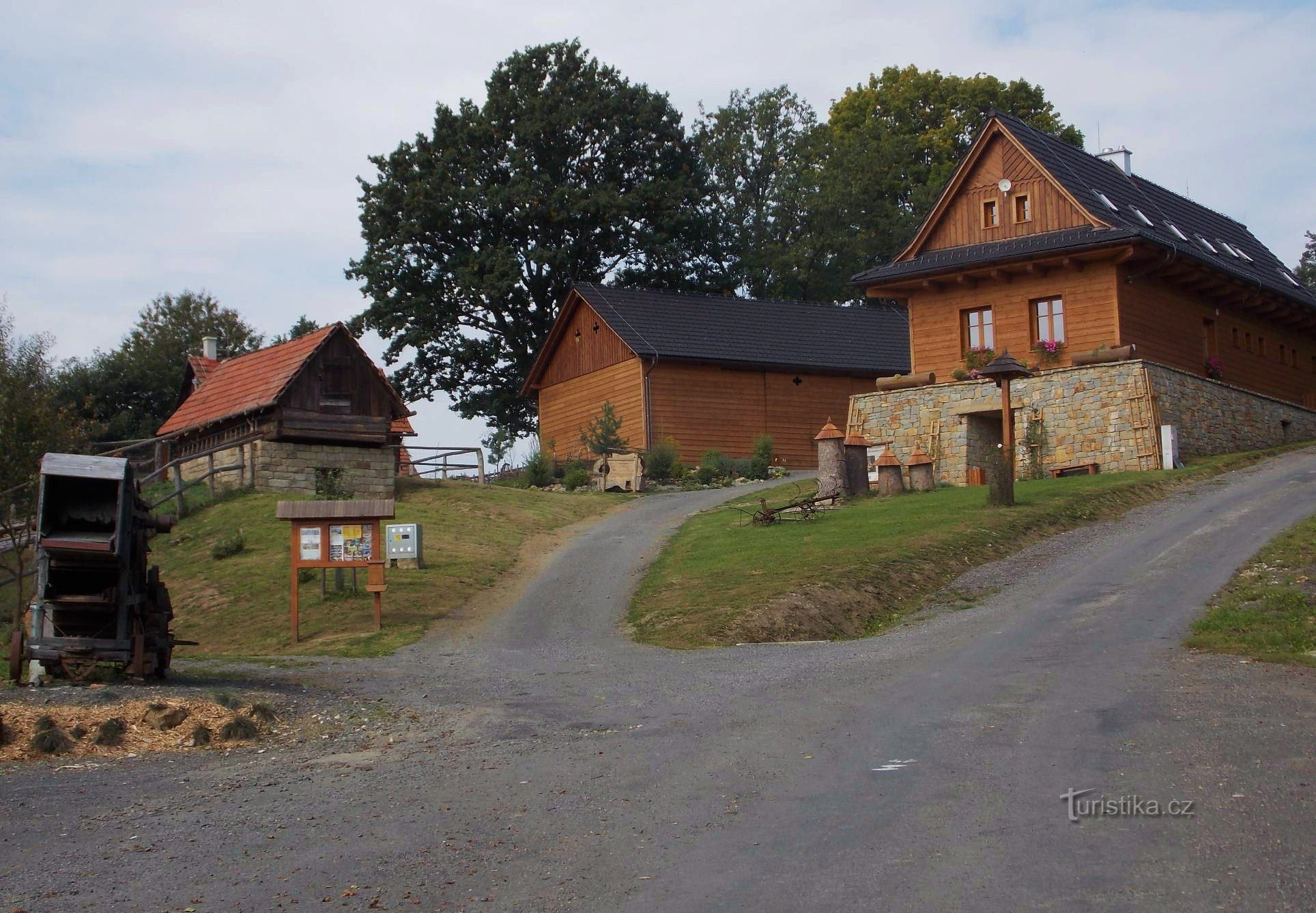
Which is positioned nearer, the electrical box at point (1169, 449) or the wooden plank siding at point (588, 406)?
the electrical box at point (1169, 449)

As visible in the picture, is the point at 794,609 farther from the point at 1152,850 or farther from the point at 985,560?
the point at 1152,850

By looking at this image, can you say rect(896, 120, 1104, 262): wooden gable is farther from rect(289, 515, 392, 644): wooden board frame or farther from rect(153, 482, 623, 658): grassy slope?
rect(289, 515, 392, 644): wooden board frame

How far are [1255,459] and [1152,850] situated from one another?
2650 cm

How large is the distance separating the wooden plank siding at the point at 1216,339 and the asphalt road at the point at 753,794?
61.5 feet

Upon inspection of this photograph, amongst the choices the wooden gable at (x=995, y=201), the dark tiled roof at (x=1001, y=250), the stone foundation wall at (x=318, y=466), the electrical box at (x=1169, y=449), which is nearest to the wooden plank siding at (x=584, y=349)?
the stone foundation wall at (x=318, y=466)

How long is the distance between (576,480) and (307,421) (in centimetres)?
844

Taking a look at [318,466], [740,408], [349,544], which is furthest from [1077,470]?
[318,466]

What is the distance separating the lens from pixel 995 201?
36.7 meters

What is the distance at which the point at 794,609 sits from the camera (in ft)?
63.3

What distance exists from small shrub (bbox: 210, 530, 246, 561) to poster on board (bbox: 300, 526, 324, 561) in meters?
8.70

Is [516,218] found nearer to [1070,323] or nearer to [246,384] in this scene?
[246,384]

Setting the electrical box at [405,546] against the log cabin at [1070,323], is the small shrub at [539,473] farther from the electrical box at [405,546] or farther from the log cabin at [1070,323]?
the electrical box at [405,546]

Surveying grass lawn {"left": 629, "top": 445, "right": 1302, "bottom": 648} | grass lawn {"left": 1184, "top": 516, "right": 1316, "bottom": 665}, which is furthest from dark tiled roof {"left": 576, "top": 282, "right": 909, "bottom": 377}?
grass lawn {"left": 1184, "top": 516, "right": 1316, "bottom": 665}

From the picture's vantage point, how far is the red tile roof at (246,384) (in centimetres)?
3781
